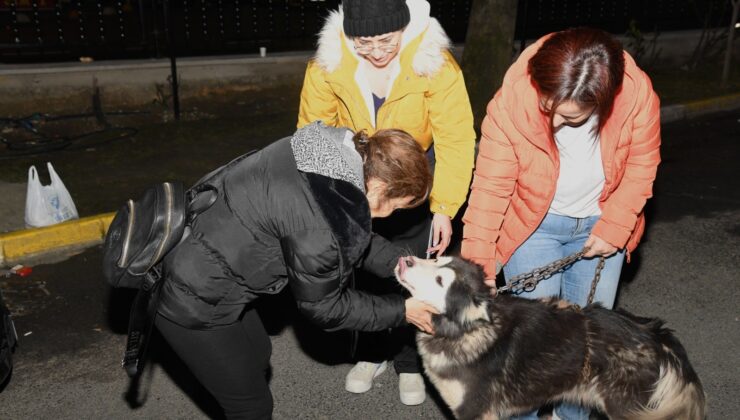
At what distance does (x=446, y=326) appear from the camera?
9.55 ft

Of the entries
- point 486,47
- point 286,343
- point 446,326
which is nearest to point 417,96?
point 446,326

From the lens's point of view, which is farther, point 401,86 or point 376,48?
point 401,86

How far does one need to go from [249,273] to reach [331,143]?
1.93 feet

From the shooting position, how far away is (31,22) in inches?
374

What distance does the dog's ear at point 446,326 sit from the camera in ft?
9.50

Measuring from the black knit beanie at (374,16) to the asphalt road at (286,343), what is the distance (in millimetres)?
2129

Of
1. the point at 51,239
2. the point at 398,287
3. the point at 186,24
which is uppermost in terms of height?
the point at 186,24

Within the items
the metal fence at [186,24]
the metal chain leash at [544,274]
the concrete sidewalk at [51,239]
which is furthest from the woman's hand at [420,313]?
the metal fence at [186,24]

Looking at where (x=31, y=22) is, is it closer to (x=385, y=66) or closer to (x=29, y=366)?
(x=29, y=366)

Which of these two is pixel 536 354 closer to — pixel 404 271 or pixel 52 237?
pixel 404 271

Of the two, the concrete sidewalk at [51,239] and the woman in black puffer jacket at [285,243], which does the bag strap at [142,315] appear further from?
the concrete sidewalk at [51,239]

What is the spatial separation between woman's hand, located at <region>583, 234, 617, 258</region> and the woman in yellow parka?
69cm

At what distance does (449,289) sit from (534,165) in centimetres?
65

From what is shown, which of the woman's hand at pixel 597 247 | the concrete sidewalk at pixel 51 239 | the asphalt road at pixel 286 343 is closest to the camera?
the woman's hand at pixel 597 247
